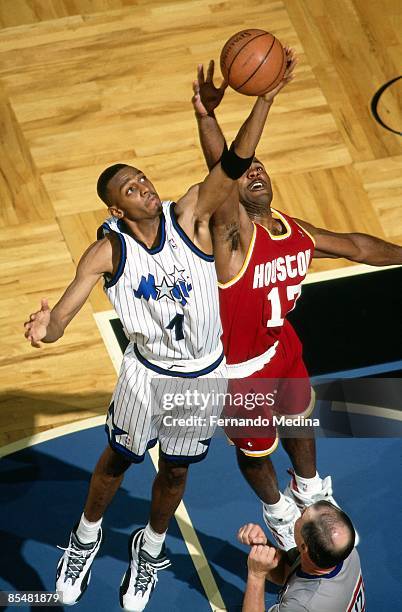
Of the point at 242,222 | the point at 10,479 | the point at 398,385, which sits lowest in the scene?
the point at 398,385

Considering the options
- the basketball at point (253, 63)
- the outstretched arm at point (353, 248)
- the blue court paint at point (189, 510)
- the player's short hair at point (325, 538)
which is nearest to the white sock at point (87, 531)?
the blue court paint at point (189, 510)

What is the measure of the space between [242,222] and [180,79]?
3.58 meters

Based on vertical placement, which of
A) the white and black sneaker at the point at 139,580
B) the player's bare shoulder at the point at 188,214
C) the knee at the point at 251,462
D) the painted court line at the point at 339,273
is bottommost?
the painted court line at the point at 339,273

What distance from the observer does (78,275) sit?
5188 millimetres

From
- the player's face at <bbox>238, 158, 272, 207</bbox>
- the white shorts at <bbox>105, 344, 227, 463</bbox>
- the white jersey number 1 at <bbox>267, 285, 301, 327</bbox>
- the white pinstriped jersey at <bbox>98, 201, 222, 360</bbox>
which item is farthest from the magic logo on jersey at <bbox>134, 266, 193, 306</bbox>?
the player's face at <bbox>238, 158, 272, 207</bbox>

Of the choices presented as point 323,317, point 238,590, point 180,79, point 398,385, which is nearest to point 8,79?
point 180,79

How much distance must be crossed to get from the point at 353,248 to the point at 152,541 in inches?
70.7

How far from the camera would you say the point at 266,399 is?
5.98 m

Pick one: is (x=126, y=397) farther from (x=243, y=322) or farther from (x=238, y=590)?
(x=238, y=590)

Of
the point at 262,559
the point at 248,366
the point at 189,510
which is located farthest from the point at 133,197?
the point at 189,510

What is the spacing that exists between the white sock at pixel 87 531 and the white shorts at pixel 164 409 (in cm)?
50

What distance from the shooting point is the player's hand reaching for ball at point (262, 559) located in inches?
192

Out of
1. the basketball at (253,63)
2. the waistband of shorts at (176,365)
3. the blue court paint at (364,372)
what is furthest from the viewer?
the blue court paint at (364,372)

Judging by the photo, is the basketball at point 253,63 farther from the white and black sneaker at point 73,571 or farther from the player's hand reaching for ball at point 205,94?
the white and black sneaker at point 73,571
